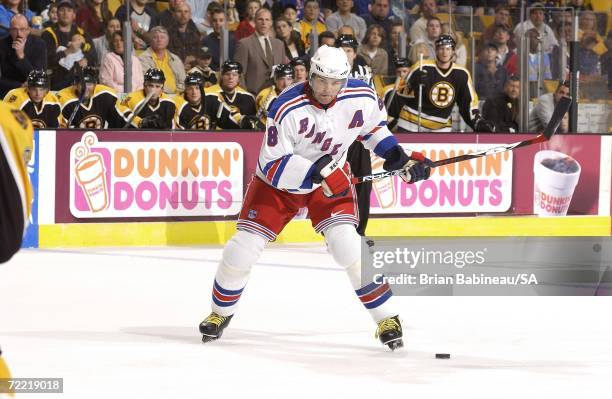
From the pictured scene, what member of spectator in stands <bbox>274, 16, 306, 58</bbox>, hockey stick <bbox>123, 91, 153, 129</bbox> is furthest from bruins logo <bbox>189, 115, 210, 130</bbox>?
spectator in stands <bbox>274, 16, 306, 58</bbox>

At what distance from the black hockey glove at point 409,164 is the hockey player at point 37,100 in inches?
178

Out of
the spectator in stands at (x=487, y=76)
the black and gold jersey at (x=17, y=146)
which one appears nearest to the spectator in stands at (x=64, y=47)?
the spectator in stands at (x=487, y=76)

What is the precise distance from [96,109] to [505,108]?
3.52 meters

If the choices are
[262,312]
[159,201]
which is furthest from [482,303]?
[159,201]

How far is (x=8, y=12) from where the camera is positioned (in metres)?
10.1

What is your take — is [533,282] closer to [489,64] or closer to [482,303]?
[482,303]

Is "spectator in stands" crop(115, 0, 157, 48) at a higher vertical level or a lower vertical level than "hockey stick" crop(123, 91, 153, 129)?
higher

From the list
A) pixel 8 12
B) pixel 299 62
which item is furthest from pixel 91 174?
pixel 299 62

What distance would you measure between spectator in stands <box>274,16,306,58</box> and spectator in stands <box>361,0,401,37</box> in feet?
2.66

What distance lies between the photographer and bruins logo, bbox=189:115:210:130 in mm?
10203

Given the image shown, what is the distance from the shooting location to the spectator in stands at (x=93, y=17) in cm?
1043

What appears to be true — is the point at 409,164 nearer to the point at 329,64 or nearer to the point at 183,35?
the point at 329,64

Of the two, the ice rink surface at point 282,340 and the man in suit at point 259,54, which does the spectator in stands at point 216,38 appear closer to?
the man in suit at point 259,54

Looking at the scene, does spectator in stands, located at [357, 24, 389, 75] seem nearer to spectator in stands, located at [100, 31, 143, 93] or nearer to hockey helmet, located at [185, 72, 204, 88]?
hockey helmet, located at [185, 72, 204, 88]
